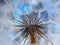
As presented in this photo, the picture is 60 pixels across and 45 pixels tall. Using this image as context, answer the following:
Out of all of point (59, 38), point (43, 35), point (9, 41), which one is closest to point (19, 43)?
point (9, 41)

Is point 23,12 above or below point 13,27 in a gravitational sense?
above

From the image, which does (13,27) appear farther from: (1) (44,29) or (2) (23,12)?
(1) (44,29)

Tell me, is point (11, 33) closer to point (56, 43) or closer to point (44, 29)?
point (44, 29)

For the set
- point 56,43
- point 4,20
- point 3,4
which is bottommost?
point 56,43

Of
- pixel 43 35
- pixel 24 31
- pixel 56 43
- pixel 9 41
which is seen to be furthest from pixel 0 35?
pixel 56 43

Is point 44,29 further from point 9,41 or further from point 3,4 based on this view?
point 3,4

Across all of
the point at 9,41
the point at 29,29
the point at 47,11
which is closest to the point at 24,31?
the point at 29,29

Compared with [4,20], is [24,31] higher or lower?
lower

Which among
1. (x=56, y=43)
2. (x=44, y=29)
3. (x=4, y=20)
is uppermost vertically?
(x=4, y=20)
